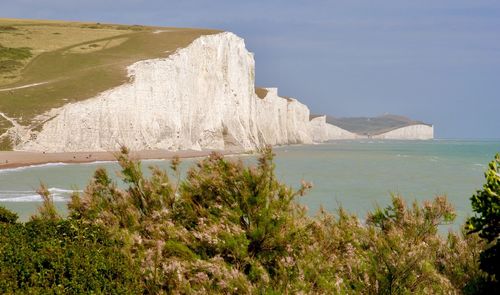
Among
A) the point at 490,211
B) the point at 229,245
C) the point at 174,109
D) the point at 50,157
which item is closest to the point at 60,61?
the point at 174,109

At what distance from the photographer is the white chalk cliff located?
76688 millimetres

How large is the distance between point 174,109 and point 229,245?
81.4m

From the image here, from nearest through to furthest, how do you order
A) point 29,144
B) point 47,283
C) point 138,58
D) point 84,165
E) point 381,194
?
point 47,283 → point 381,194 → point 84,165 → point 29,144 → point 138,58

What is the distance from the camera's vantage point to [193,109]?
94.5 metres

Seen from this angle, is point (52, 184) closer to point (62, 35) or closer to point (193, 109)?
point (193, 109)

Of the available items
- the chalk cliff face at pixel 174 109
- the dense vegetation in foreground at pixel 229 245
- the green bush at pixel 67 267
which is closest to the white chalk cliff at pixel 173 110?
the chalk cliff face at pixel 174 109

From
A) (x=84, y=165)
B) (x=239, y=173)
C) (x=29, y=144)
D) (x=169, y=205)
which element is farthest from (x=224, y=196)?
(x=29, y=144)

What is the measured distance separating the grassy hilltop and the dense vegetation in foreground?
66692 millimetres

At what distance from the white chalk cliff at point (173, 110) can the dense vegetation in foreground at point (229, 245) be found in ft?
219

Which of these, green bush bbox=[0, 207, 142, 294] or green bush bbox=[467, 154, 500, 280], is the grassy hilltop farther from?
green bush bbox=[467, 154, 500, 280]

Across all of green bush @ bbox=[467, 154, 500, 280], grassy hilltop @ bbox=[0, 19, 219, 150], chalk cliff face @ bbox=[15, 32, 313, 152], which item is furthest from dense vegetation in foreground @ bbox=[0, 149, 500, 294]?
grassy hilltop @ bbox=[0, 19, 219, 150]

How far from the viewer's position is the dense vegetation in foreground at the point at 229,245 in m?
7.59

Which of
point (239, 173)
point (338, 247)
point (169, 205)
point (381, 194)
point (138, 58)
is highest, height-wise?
point (138, 58)

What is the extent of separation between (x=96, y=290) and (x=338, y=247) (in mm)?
4714
